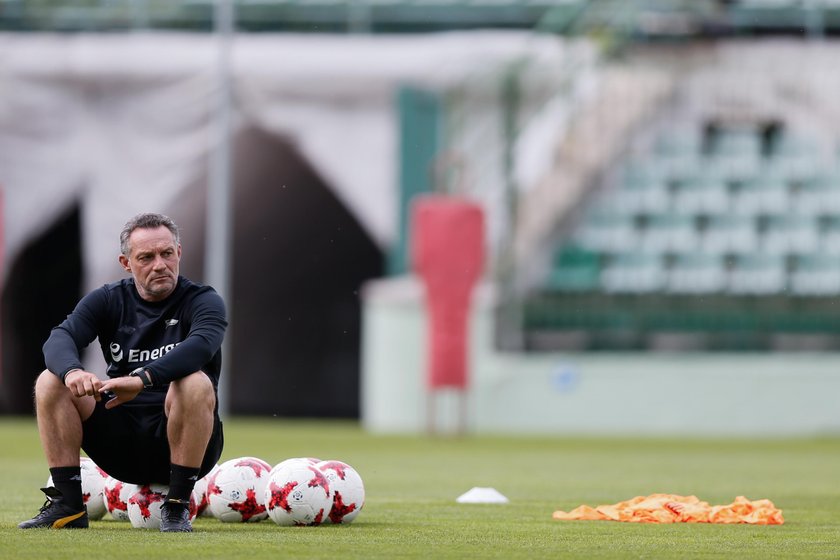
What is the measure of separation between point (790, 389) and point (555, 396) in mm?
3047

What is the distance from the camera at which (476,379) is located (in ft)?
75.9

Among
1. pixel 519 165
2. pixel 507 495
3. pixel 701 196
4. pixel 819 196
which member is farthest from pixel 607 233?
pixel 507 495

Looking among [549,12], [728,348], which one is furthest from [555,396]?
[549,12]

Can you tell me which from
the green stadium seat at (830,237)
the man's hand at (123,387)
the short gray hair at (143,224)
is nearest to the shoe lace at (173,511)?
the man's hand at (123,387)

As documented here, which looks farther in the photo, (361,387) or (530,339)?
(361,387)

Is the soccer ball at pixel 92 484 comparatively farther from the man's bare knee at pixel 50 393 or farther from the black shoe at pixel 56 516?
the man's bare knee at pixel 50 393

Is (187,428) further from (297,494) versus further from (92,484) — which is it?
(92,484)

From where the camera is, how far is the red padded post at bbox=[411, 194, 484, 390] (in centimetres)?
2144

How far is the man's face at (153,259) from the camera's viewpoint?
23.2 feet

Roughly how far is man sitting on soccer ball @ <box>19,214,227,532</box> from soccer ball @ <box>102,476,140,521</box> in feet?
1.77

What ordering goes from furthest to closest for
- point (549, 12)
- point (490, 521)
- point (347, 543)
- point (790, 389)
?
point (549, 12), point (790, 389), point (490, 521), point (347, 543)

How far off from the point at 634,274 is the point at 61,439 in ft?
57.3

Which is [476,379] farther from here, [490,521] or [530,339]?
[490,521]

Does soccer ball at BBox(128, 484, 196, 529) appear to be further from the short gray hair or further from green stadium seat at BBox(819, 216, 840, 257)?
green stadium seat at BBox(819, 216, 840, 257)
